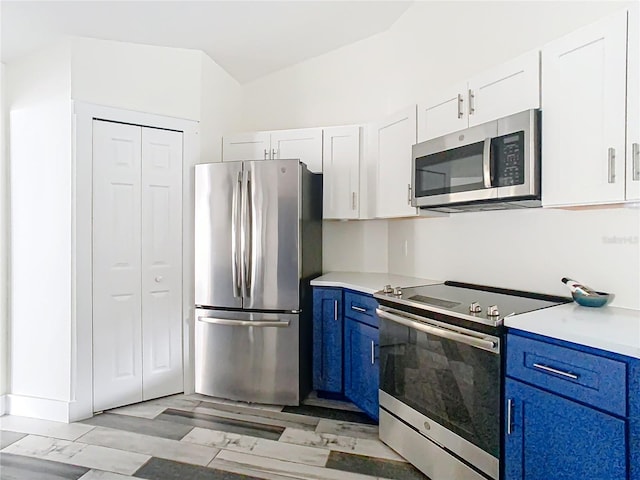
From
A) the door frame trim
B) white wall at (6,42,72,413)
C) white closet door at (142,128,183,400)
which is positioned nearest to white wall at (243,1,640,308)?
white closet door at (142,128,183,400)

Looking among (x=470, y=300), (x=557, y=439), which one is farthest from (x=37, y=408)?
(x=557, y=439)

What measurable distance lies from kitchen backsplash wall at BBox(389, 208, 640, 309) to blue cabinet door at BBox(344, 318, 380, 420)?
28.4 inches

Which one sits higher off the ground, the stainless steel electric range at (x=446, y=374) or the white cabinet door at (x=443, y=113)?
the white cabinet door at (x=443, y=113)

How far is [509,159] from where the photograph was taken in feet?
5.95

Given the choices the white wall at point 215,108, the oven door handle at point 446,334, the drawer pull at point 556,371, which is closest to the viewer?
the drawer pull at point 556,371

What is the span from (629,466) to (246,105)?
12.2 feet

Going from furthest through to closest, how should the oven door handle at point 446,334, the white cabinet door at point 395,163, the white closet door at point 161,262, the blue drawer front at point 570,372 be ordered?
the white closet door at point 161,262, the white cabinet door at point 395,163, the oven door handle at point 446,334, the blue drawer front at point 570,372

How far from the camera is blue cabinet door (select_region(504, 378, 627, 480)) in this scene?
123 centimetres

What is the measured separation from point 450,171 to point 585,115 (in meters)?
0.70

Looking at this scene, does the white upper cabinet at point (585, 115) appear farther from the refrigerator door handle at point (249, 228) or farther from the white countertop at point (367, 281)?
the refrigerator door handle at point (249, 228)

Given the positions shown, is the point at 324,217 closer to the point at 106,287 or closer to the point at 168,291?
the point at 168,291

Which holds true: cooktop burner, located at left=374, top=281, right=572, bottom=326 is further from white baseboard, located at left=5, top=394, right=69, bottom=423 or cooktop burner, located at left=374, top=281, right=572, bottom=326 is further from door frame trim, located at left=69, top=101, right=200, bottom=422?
white baseboard, located at left=5, top=394, right=69, bottom=423

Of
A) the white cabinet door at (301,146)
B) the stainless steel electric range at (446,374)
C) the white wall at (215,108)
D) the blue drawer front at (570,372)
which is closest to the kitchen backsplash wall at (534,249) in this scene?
the stainless steel electric range at (446,374)

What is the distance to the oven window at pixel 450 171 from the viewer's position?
1.97 m
